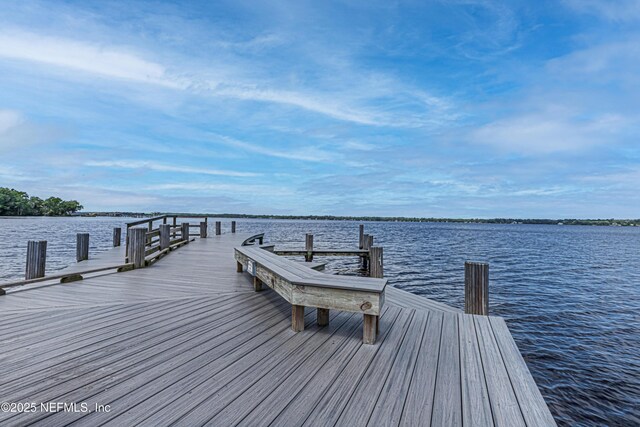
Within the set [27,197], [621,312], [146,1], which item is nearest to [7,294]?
[146,1]

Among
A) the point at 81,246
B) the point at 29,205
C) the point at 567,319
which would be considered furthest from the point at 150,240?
the point at 29,205

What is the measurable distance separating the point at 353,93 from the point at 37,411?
67.3 feet

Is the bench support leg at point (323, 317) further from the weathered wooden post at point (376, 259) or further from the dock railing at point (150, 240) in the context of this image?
the dock railing at point (150, 240)

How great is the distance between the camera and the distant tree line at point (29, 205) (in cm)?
7269

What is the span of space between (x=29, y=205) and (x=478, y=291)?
11253 cm

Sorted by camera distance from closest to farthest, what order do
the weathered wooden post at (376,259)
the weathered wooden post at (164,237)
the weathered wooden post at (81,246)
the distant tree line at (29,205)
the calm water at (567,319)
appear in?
the calm water at (567,319)
the weathered wooden post at (376,259)
the weathered wooden post at (164,237)
the weathered wooden post at (81,246)
the distant tree line at (29,205)

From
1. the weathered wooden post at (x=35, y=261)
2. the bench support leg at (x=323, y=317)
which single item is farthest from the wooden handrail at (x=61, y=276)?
the bench support leg at (x=323, y=317)

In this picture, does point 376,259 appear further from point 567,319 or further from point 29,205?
point 29,205

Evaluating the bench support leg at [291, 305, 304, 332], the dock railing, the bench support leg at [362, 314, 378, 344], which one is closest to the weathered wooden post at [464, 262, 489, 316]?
the bench support leg at [362, 314, 378, 344]

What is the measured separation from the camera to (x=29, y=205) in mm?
80688

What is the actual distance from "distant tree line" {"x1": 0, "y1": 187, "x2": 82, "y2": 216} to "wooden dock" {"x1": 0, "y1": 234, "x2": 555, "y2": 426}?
99.4 metres

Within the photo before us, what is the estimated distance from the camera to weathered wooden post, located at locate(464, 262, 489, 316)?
4.49 meters

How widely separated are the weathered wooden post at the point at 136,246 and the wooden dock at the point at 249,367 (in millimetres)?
2555

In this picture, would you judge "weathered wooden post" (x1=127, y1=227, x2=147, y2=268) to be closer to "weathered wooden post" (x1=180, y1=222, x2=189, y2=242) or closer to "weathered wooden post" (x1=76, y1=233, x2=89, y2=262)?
"weathered wooden post" (x1=76, y1=233, x2=89, y2=262)
